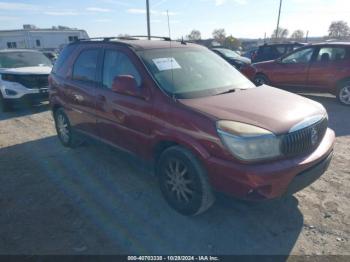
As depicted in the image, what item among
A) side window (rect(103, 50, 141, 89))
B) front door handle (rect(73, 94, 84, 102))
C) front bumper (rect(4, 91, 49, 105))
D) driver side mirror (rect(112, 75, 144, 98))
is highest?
side window (rect(103, 50, 141, 89))

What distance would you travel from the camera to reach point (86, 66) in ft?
13.9


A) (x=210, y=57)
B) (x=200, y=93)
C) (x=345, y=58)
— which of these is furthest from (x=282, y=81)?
(x=200, y=93)

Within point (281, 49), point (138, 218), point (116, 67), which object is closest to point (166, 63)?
point (116, 67)

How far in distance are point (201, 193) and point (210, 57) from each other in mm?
2106

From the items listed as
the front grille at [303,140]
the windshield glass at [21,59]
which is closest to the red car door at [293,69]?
the front grille at [303,140]

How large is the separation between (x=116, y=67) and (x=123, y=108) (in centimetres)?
62

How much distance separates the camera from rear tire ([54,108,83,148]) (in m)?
4.98

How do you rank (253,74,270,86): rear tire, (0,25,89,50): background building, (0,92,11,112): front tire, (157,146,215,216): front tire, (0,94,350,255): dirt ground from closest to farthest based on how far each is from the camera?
(0,94,350,255): dirt ground < (157,146,215,216): front tire < (0,92,11,112): front tire < (253,74,270,86): rear tire < (0,25,89,50): background building

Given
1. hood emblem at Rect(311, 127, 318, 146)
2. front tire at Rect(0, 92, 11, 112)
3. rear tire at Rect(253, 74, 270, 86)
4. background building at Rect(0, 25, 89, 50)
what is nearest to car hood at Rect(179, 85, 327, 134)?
hood emblem at Rect(311, 127, 318, 146)

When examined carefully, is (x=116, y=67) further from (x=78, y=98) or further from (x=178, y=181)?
(x=178, y=181)

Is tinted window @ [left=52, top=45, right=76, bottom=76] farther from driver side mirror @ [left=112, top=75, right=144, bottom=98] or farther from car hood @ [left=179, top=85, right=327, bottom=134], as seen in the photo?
car hood @ [left=179, top=85, right=327, bottom=134]

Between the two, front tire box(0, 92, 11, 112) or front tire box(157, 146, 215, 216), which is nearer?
front tire box(157, 146, 215, 216)

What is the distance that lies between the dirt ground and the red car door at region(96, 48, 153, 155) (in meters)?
0.33

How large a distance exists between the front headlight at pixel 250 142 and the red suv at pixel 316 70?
4.83 metres
